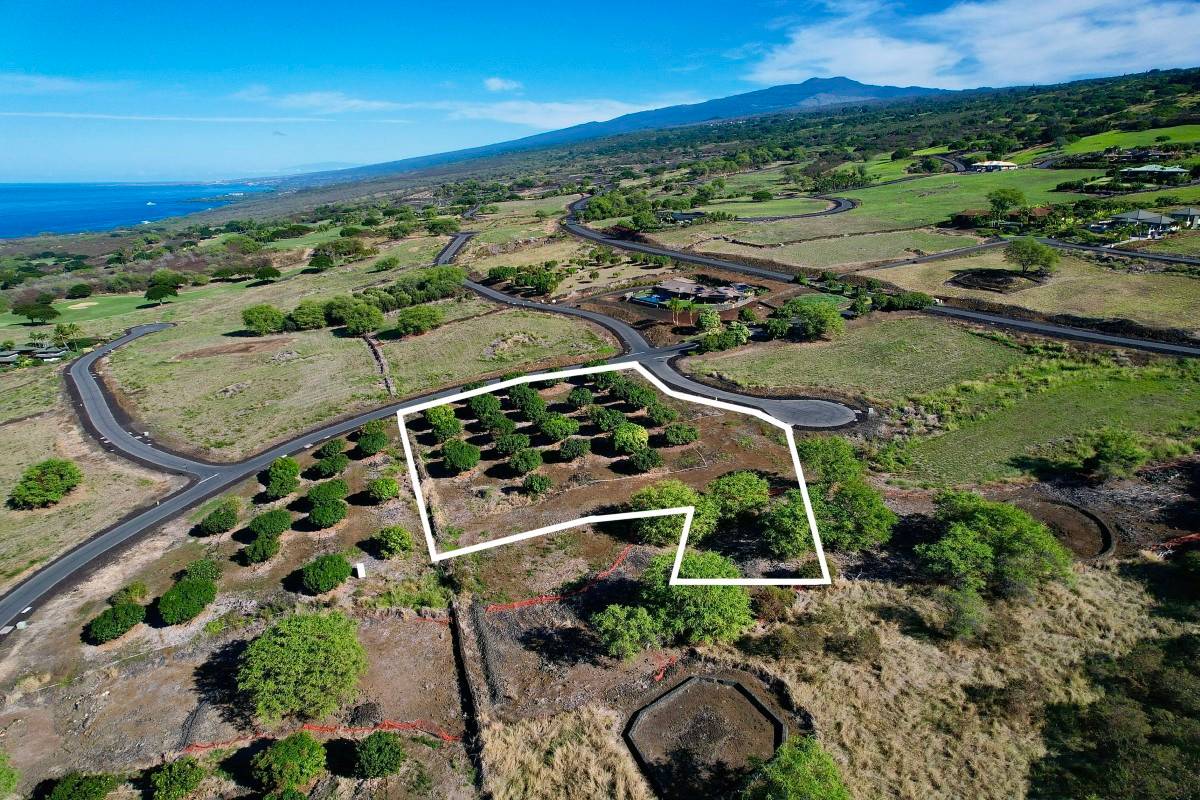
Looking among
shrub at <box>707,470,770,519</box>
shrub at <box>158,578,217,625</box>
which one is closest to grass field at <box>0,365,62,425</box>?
shrub at <box>158,578,217,625</box>

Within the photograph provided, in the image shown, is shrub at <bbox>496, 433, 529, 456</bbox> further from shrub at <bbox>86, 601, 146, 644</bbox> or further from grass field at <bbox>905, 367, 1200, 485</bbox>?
grass field at <bbox>905, 367, 1200, 485</bbox>

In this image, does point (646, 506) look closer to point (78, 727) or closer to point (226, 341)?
point (78, 727)

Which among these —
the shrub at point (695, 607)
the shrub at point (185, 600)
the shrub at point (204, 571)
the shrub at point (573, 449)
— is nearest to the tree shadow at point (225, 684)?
the shrub at point (185, 600)

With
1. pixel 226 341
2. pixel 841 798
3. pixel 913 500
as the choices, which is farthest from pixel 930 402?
pixel 226 341

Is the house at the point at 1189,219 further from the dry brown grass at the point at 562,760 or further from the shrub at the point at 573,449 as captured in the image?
the dry brown grass at the point at 562,760

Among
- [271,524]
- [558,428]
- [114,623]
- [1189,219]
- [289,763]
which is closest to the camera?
[289,763]

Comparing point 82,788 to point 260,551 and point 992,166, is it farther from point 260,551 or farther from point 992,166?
point 992,166

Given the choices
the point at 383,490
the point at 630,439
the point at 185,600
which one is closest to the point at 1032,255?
the point at 630,439
